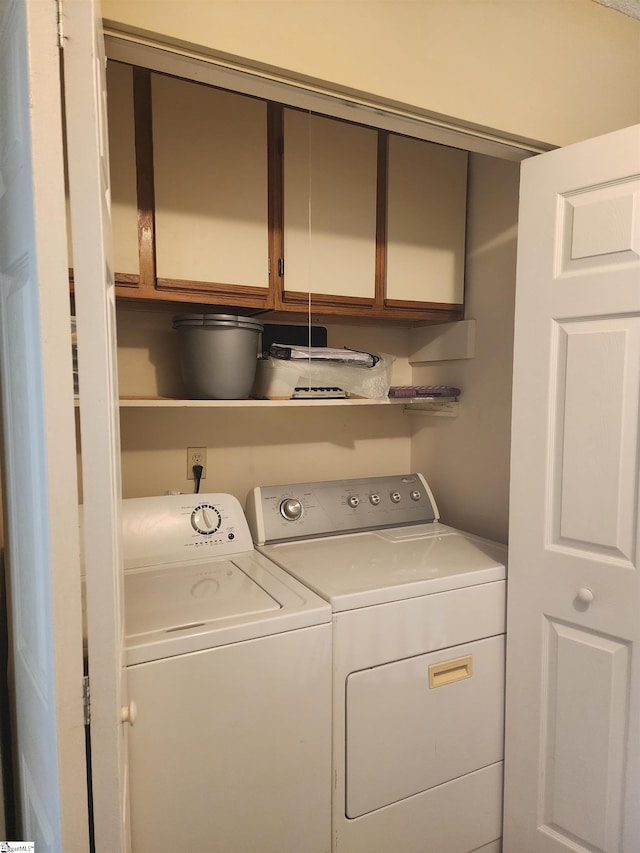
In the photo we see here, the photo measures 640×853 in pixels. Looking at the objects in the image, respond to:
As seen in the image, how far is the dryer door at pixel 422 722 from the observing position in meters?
1.48

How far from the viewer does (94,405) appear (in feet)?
2.39

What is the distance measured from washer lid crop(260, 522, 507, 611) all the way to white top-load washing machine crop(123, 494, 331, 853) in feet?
0.35

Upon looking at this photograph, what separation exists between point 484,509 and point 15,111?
187 cm

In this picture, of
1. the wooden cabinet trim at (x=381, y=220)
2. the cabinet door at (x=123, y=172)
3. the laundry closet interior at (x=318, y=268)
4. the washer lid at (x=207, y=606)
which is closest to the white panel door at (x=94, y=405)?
the washer lid at (x=207, y=606)

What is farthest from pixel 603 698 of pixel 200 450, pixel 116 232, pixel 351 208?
pixel 116 232

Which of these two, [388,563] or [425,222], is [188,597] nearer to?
[388,563]

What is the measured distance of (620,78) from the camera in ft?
5.23

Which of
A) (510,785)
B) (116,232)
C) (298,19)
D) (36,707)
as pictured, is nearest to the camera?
(36,707)

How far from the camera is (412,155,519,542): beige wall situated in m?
1.99

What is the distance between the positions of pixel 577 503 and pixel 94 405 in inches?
49.1

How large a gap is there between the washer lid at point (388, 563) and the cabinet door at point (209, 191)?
85 centimetres

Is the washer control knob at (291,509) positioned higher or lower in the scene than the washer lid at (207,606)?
higher

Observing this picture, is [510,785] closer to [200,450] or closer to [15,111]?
[200,450]

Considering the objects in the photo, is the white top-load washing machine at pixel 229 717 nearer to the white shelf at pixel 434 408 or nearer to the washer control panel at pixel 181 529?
the washer control panel at pixel 181 529
